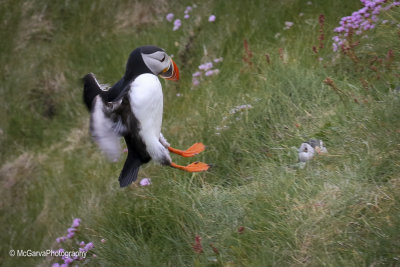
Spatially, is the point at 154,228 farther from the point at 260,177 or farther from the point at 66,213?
the point at 66,213

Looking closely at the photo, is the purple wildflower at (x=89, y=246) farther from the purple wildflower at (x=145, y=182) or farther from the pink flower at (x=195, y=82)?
the pink flower at (x=195, y=82)

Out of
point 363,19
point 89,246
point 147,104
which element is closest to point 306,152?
point 147,104

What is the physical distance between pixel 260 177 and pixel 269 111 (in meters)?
0.70

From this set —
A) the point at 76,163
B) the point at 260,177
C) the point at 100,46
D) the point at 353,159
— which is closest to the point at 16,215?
the point at 76,163

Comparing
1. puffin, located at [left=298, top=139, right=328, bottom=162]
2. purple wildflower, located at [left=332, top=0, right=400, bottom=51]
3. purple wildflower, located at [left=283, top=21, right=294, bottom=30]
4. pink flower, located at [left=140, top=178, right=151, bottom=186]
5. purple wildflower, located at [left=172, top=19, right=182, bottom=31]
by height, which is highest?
purple wildflower, located at [left=332, top=0, right=400, bottom=51]

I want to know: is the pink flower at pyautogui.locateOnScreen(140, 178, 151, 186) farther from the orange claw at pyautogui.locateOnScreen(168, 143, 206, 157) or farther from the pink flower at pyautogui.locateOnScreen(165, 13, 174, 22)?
the pink flower at pyautogui.locateOnScreen(165, 13, 174, 22)

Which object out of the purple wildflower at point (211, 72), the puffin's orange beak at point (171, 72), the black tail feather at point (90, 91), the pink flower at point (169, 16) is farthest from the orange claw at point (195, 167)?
the pink flower at point (169, 16)

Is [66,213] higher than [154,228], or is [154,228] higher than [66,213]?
[154,228]

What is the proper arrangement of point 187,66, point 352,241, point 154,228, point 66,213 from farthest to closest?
point 187,66, point 66,213, point 154,228, point 352,241

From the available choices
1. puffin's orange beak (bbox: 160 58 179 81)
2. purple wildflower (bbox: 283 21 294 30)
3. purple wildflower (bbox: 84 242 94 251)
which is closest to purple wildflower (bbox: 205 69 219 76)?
purple wildflower (bbox: 283 21 294 30)

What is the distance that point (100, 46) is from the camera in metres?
6.80

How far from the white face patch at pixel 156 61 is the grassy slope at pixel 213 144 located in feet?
2.18

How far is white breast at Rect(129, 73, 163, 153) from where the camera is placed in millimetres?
3686

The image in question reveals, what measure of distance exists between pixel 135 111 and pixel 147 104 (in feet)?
0.31
